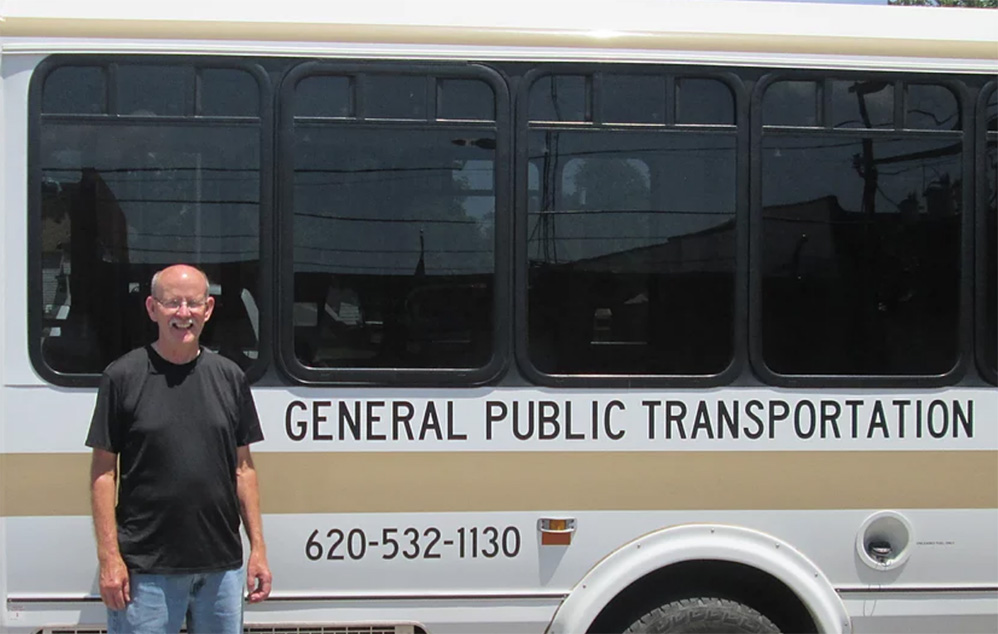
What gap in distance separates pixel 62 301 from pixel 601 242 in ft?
5.83

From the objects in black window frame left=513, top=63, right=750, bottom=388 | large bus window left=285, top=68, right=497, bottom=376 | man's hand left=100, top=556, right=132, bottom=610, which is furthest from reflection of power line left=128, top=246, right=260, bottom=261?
man's hand left=100, top=556, right=132, bottom=610

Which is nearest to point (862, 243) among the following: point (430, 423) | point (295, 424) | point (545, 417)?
point (545, 417)

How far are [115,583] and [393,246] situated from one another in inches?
51.2

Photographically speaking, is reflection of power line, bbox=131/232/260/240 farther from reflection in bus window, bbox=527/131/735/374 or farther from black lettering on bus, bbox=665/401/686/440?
black lettering on bus, bbox=665/401/686/440

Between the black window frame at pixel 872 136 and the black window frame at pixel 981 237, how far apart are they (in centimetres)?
2

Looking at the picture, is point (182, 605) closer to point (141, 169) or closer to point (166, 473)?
point (166, 473)

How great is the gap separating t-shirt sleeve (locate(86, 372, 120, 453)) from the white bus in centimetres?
51

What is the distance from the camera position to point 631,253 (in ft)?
9.87

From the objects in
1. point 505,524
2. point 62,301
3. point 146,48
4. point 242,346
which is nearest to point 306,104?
point 146,48

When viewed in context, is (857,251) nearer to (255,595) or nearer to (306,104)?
(306,104)

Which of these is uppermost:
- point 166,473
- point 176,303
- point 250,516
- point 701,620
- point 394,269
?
point 394,269

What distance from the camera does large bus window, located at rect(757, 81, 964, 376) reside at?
3.05m

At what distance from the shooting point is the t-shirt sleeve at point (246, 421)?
2568 millimetres

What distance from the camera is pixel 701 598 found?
310 centimetres
